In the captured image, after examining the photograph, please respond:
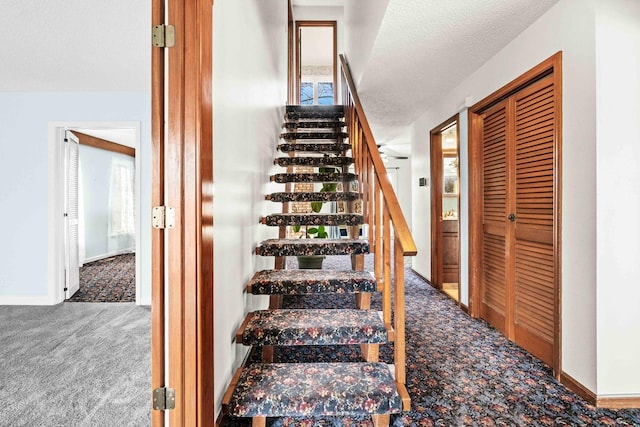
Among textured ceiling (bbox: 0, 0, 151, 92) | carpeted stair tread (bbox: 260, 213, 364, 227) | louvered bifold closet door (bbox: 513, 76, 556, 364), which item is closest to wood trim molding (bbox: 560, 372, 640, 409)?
louvered bifold closet door (bbox: 513, 76, 556, 364)

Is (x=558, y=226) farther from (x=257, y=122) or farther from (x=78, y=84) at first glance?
(x=78, y=84)

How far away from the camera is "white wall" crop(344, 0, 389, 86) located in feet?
7.67

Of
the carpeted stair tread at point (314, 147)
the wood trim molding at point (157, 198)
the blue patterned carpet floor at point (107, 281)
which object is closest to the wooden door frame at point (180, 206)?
the wood trim molding at point (157, 198)

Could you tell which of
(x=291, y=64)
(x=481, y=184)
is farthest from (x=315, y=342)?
(x=291, y=64)

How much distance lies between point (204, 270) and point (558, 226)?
202 cm

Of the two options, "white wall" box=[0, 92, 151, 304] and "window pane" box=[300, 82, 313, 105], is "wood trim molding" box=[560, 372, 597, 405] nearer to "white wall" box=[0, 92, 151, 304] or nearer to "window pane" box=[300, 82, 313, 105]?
"white wall" box=[0, 92, 151, 304]

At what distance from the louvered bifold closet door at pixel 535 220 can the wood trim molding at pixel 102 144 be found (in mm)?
6001

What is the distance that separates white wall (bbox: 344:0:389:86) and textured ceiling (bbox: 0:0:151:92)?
5.17 ft

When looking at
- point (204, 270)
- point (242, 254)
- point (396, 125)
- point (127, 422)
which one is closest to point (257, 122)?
point (242, 254)

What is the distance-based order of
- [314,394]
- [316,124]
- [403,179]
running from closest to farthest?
[314,394]
[316,124]
[403,179]

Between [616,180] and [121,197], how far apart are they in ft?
25.9

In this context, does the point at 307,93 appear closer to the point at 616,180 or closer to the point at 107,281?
the point at 107,281

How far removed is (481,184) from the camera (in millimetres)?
2932

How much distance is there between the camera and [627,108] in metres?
1.67
